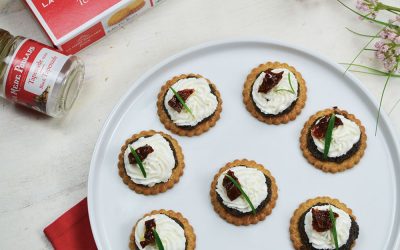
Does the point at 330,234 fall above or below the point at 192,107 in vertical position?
below

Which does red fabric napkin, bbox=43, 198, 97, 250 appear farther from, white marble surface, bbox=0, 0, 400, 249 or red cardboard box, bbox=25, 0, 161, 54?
red cardboard box, bbox=25, 0, 161, 54

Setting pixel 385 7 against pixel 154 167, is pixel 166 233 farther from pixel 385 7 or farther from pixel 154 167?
pixel 385 7

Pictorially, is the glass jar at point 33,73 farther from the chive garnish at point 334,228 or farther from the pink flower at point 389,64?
the pink flower at point 389,64

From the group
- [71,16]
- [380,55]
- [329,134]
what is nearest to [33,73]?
[71,16]

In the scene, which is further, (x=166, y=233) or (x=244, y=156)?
(x=244, y=156)

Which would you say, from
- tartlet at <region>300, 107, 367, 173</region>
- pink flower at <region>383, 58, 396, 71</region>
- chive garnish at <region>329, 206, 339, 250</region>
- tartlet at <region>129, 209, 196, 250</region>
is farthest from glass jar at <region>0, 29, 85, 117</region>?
pink flower at <region>383, 58, 396, 71</region>
